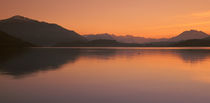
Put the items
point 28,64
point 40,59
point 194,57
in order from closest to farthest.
Answer: 1. point 28,64
2. point 40,59
3. point 194,57

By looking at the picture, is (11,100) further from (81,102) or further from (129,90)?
(129,90)

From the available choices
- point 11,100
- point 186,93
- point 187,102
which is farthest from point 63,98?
point 186,93

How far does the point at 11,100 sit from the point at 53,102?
87.3 inches

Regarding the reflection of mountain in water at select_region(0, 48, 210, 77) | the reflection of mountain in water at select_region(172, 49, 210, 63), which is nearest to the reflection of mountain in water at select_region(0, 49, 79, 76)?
the reflection of mountain in water at select_region(0, 48, 210, 77)

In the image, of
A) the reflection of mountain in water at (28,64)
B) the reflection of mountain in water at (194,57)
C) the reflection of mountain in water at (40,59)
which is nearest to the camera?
the reflection of mountain in water at (28,64)

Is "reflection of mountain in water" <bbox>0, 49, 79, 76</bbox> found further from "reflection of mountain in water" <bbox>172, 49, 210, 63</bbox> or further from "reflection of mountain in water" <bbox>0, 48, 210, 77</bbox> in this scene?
"reflection of mountain in water" <bbox>172, 49, 210, 63</bbox>

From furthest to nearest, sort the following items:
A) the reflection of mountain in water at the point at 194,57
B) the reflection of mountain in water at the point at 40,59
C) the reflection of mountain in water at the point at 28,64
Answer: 1. the reflection of mountain in water at the point at 194,57
2. the reflection of mountain in water at the point at 40,59
3. the reflection of mountain in water at the point at 28,64

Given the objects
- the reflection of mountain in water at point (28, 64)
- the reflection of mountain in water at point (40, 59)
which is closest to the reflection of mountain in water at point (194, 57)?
the reflection of mountain in water at point (40, 59)

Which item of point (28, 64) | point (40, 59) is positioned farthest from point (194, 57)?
point (28, 64)

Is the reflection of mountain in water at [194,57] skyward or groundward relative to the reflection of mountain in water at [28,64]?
groundward

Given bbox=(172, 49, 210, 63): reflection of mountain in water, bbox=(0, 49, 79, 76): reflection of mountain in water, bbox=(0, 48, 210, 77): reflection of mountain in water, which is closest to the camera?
bbox=(0, 49, 79, 76): reflection of mountain in water

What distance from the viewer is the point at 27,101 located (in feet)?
29.9

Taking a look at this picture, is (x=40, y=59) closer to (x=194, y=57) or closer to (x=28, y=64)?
(x=28, y=64)

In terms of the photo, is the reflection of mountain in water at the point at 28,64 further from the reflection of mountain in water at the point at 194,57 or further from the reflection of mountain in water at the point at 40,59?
the reflection of mountain in water at the point at 194,57
